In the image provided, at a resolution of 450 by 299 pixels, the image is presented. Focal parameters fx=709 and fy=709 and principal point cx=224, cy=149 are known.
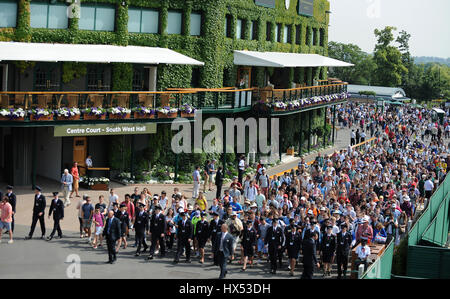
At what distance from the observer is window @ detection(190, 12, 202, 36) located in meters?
37.5

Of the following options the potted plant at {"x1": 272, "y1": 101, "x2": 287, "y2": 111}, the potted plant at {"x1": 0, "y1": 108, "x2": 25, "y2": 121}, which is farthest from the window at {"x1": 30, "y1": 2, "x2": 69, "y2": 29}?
the potted plant at {"x1": 272, "y1": 101, "x2": 287, "y2": 111}

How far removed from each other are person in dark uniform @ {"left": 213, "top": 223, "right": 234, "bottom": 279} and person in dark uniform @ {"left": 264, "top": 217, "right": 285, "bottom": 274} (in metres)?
1.57

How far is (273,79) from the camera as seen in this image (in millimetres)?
49625

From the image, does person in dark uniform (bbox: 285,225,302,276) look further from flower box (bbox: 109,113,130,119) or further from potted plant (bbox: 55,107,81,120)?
flower box (bbox: 109,113,130,119)

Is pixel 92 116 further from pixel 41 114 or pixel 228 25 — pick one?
pixel 228 25

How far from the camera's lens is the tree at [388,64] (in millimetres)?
121625

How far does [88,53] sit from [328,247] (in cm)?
1618

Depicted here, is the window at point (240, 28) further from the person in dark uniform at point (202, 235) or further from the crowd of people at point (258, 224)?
the person in dark uniform at point (202, 235)

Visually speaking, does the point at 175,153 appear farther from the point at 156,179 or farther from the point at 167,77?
the point at 167,77

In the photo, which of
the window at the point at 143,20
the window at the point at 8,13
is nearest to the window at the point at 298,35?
the window at the point at 143,20

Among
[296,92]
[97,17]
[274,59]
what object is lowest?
[296,92]

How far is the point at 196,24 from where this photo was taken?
3775cm

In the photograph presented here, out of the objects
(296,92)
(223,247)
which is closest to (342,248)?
(223,247)
